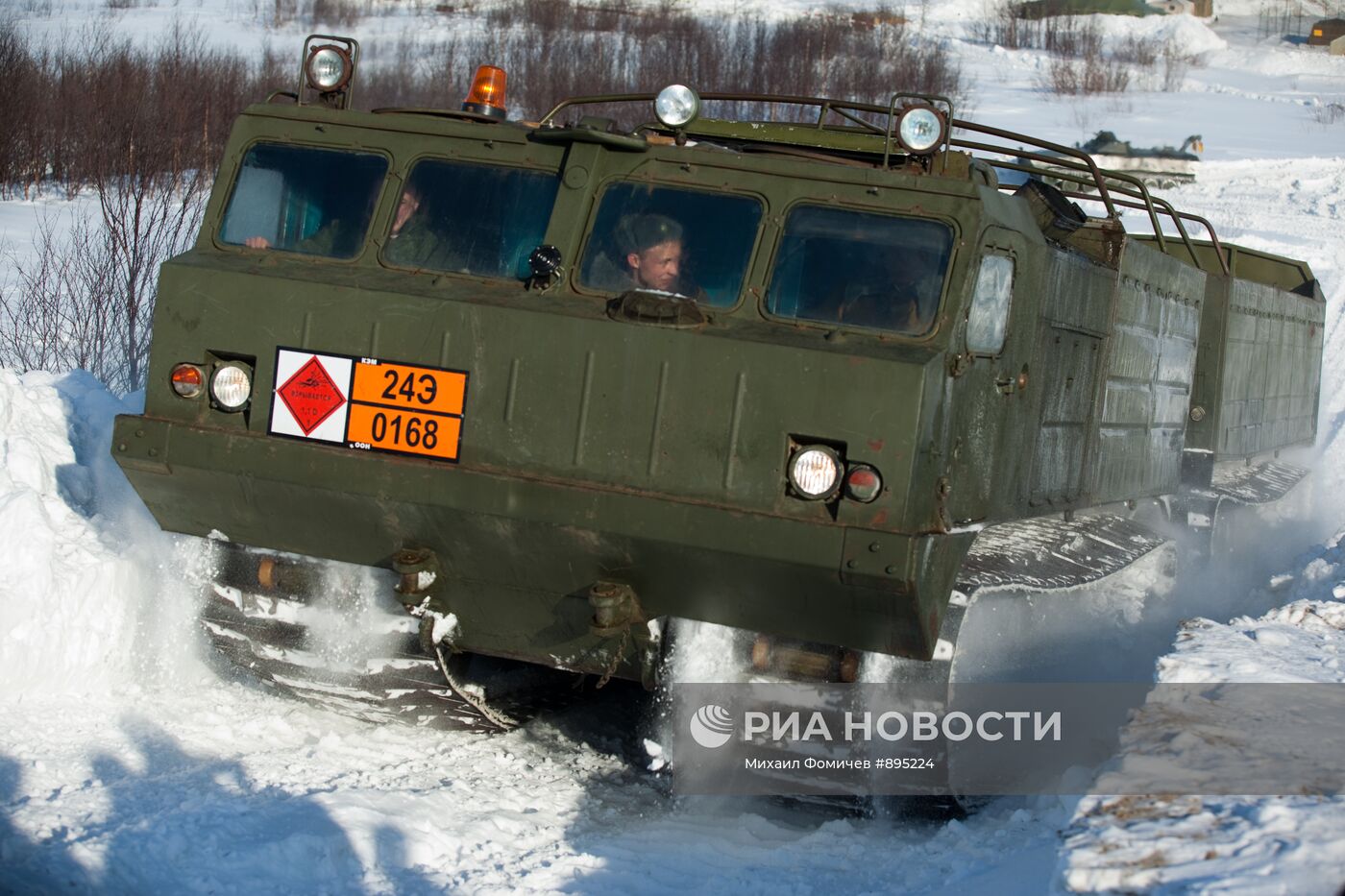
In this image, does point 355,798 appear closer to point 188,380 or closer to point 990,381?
point 188,380

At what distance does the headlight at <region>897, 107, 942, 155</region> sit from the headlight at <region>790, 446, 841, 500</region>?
4.78ft

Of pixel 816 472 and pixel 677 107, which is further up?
pixel 677 107

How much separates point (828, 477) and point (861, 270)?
0.85 meters

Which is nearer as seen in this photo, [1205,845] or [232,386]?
[1205,845]

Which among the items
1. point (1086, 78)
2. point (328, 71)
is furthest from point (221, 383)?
point (1086, 78)

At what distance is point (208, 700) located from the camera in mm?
6684

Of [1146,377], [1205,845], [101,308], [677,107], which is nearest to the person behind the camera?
[1205,845]

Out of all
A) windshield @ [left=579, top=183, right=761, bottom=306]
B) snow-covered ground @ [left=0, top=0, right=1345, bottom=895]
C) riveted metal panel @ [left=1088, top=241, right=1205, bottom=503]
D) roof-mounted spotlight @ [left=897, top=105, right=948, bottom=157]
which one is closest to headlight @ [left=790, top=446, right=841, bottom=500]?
windshield @ [left=579, top=183, right=761, bottom=306]

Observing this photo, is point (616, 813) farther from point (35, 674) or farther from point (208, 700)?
point (35, 674)

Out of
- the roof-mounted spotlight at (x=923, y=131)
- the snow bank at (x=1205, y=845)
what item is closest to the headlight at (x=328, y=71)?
the roof-mounted spotlight at (x=923, y=131)

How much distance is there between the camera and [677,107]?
6.24 m

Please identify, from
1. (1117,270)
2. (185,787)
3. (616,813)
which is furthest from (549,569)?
(1117,270)

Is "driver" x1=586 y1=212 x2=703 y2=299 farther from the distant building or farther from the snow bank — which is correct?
the distant building

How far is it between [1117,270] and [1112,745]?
8.20 feet
